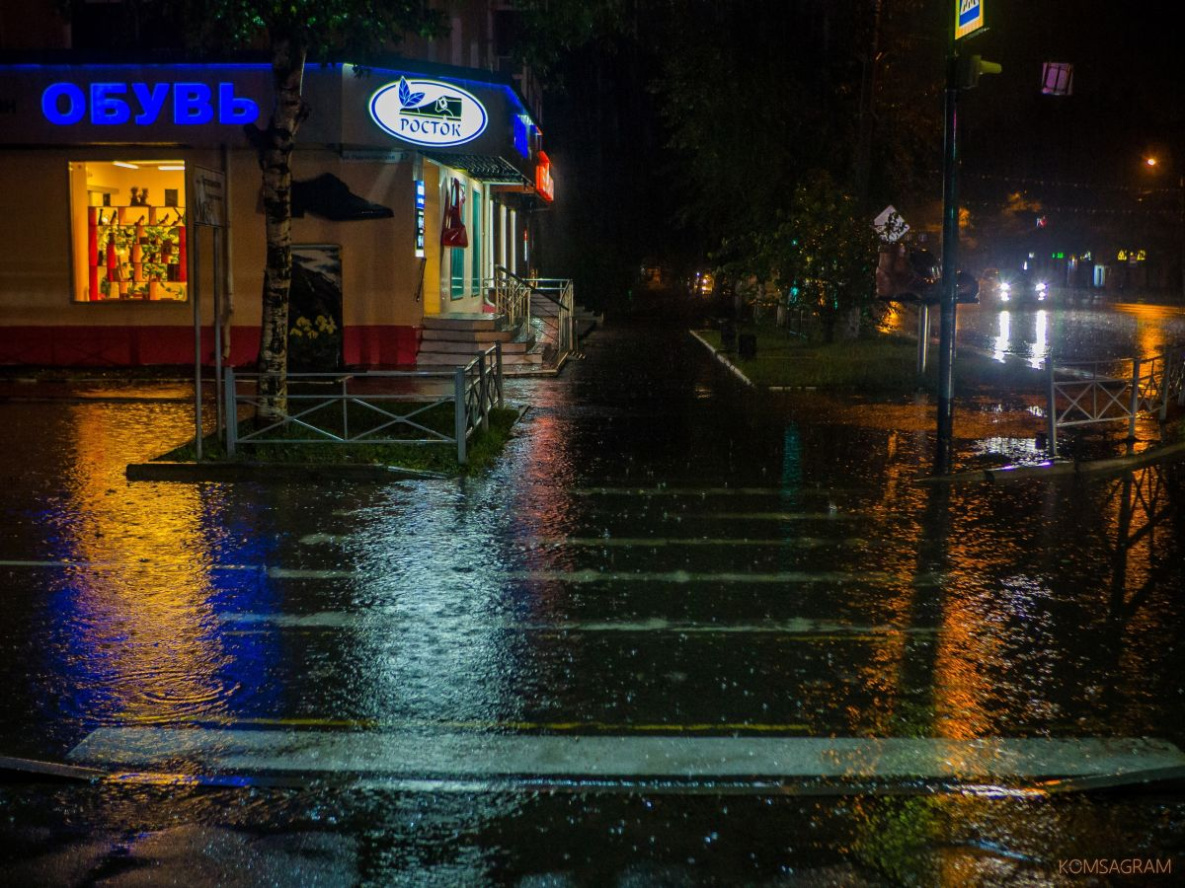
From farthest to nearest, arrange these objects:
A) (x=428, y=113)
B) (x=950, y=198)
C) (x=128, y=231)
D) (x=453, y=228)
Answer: (x=453, y=228)
(x=128, y=231)
(x=428, y=113)
(x=950, y=198)

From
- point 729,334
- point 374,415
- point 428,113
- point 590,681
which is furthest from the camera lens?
point 729,334

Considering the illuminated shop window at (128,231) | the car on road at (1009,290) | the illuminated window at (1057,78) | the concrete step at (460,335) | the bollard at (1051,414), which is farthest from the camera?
the car on road at (1009,290)

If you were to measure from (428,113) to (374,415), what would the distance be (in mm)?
9739

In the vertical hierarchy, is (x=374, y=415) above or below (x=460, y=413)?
below

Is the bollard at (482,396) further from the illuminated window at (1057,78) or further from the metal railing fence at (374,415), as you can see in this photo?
the illuminated window at (1057,78)

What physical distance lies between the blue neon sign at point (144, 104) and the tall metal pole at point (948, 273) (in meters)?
15.3

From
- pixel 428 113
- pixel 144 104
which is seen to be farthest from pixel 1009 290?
pixel 144 104

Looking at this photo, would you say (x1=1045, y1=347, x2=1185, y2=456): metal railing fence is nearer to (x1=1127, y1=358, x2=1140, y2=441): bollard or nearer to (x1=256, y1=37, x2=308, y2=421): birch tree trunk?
(x1=1127, y1=358, x2=1140, y2=441): bollard

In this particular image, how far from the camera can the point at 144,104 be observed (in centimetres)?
2367

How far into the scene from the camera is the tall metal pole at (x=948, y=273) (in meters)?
12.8

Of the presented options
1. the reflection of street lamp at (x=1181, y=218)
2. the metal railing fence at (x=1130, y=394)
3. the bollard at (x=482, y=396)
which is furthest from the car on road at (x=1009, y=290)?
the bollard at (x=482, y=396)

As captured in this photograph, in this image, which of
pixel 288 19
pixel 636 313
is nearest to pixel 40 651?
pixel 288 19

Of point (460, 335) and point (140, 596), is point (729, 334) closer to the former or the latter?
point (460, 335)

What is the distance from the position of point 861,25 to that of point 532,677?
29.6 metres
